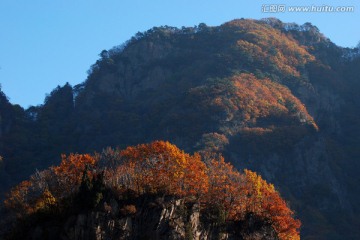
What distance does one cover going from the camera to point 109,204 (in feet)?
229

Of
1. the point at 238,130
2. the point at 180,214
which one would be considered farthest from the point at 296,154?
the point at 180,214

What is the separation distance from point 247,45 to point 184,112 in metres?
41.6

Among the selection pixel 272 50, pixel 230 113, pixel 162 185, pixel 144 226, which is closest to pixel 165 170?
pixel 162 185

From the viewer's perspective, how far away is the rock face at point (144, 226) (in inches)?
2677

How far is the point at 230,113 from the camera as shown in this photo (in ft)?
473

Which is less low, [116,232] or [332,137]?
[332,137]

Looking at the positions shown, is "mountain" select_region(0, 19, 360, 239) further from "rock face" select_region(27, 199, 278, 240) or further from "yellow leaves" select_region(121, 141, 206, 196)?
"rock face" select_region(27, 199, 278, 240)

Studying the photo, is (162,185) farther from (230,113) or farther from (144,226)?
(230,113)

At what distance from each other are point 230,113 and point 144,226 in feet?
253

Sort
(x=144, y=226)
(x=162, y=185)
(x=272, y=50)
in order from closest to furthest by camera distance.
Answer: (x=144, y=226)
(x=162, y=185)
(x=272, y=50)

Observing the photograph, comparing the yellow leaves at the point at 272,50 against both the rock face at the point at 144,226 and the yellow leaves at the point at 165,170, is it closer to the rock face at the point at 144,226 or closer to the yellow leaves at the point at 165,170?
the yellow leaves at the point at 165,170

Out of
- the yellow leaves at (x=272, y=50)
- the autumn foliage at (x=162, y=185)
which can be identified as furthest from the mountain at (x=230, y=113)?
the autumn foliage at (x=162, y=185)

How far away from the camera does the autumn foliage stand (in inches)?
2857

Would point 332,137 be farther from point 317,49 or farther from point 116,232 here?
point 116,232
